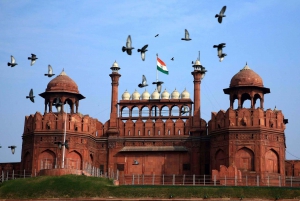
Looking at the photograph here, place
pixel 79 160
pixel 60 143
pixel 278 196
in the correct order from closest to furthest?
pixel 278 196 → pixel 60 143 → pixel 79 160

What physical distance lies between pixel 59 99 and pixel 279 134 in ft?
64.3

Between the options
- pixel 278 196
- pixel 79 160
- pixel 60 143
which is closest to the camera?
pixel 278 196

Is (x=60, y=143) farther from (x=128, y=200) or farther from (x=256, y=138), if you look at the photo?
(x=256, y=138)

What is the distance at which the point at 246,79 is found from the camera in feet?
218

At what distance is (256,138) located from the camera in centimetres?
6394

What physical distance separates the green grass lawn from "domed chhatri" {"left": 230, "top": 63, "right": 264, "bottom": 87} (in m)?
12.0

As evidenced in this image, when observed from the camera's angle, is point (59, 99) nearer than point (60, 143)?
No

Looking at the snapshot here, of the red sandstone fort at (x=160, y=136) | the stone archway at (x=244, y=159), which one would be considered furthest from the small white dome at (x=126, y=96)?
the stone archway at (x=244, y=159)

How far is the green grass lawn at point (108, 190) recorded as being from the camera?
186ft

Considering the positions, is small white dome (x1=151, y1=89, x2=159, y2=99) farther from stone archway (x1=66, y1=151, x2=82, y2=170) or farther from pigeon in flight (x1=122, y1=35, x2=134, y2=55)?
pigeon in flight (x1=122, y1=35, x2=134, y2=55)

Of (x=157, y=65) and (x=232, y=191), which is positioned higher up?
(x=157, y=65)

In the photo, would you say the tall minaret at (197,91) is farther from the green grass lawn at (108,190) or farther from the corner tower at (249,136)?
the green grass lawn at (108,190)

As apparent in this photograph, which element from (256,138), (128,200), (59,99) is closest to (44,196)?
(128,200)

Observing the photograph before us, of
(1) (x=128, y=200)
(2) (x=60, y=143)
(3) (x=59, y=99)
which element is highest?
(3) (x=59, y=99)
